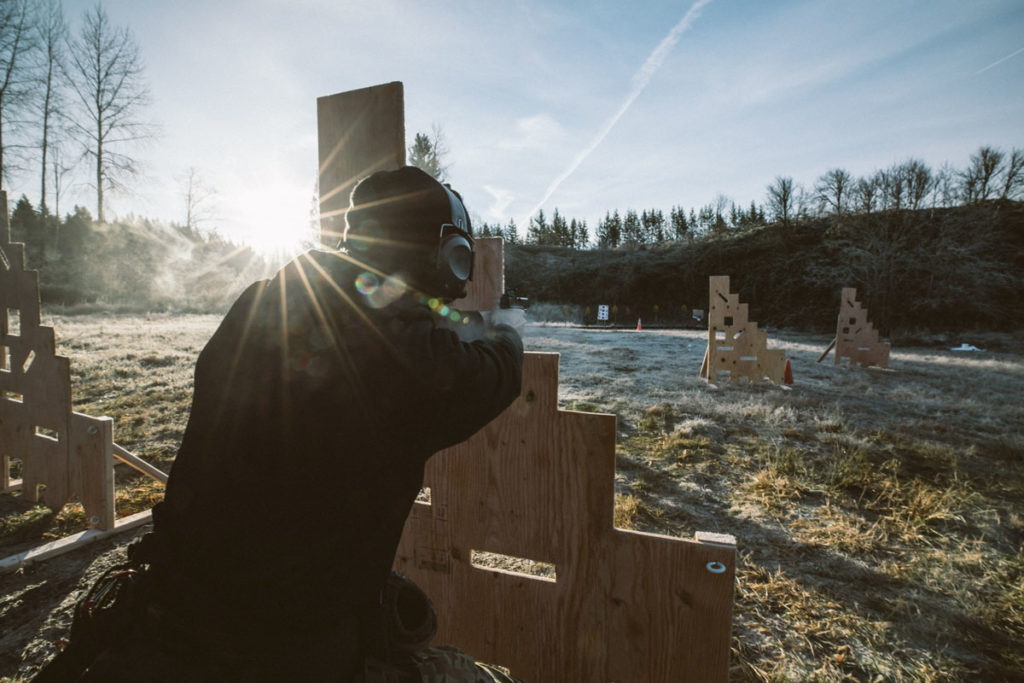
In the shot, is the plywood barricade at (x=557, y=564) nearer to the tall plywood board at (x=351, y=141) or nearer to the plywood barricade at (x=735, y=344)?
the tall plywood board at (x=351, y=141)

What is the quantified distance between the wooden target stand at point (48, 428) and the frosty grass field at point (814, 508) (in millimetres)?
277

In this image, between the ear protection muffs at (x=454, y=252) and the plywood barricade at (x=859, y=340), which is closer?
the ear protection muffs at (x=454, y=252)

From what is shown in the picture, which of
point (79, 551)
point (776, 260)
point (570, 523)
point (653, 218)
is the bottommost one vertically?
point (79, 551)

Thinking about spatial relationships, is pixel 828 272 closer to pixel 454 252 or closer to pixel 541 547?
pixel 541 547

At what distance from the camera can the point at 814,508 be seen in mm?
3986

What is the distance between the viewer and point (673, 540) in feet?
5.04

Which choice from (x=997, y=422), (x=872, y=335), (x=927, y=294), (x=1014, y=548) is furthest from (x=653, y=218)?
(x=1014, y=548)

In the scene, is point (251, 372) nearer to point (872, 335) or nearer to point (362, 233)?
point (362, 233)

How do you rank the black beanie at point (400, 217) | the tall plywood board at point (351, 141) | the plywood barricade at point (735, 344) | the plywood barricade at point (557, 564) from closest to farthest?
the black beanie at point (400, 217) → the plywood barricade at point (557, 564) → the tall plywood board at point (351, 141) → the plywood barricade at point (735, 344)

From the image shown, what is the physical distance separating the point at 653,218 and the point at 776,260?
3003 centimetres

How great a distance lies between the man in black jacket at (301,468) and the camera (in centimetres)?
99

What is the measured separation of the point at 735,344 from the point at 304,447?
1003 cm

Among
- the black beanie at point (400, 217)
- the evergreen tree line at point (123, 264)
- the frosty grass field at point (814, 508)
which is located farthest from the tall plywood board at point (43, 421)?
the evergreen tree line at point (123, 264)

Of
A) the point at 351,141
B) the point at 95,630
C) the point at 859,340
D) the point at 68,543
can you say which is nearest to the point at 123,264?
the point at 68,543
